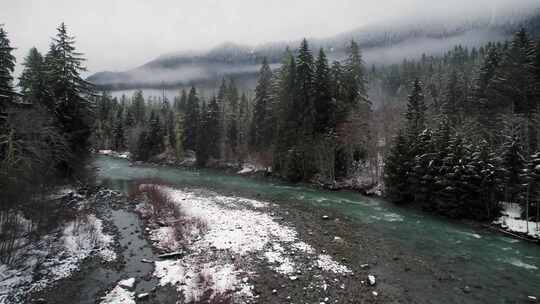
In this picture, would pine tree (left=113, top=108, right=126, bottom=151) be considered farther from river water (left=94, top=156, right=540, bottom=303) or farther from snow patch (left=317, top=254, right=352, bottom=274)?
snow patch (left=317, top=254, right=352, bottom=274)

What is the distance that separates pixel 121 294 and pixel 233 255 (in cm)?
514

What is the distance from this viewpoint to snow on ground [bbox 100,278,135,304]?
9734 mm

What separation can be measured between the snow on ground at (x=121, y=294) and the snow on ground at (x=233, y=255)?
1209 millimetres

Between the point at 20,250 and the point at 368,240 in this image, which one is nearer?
the point at 20,250

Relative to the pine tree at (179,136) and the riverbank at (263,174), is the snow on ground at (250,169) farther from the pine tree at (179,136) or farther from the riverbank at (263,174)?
the pine tree at (179,136)

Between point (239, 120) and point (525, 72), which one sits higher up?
point (525, 72)

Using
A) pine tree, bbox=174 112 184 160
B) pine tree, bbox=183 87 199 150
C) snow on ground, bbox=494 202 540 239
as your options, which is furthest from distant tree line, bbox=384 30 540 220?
pine tree, bbox=174 112 184 160

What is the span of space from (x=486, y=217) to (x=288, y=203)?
15191 mm

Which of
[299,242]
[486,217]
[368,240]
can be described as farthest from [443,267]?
[486,217]

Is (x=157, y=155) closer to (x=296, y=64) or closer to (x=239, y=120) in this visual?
(x=239, y=120)

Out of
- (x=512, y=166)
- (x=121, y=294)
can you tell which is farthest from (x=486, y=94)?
(x=121, y=294)

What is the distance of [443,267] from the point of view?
41.9 ft

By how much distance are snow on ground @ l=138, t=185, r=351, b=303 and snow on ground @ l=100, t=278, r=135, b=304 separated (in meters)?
1.21

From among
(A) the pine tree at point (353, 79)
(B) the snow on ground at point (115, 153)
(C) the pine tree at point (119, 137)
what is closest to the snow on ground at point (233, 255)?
(A) the pine tree at point (353, 79)
